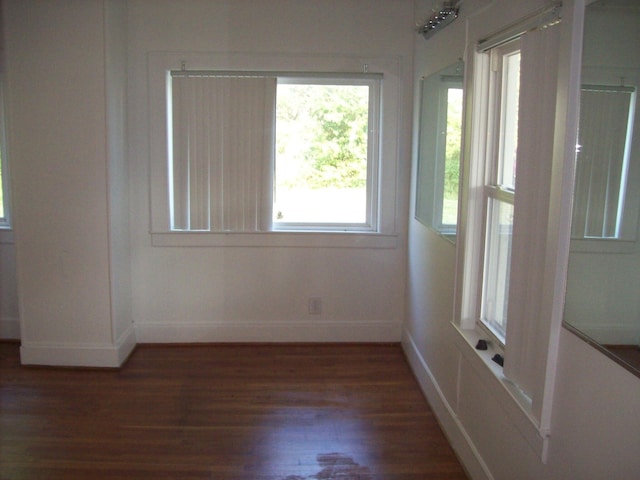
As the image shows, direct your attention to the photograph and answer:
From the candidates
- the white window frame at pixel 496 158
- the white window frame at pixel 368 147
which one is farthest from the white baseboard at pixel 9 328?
the white window frame at pixel 496 158

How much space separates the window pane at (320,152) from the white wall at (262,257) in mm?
264

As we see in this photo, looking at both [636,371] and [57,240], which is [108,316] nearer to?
[57,240]

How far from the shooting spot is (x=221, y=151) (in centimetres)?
429

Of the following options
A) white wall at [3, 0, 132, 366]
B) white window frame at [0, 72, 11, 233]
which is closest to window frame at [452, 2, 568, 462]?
white wall at [3, 0, 132, 366]

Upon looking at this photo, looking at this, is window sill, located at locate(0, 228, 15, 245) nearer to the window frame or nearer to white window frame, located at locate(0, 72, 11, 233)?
white window frame, located at locate(0, 72, 11, 233)

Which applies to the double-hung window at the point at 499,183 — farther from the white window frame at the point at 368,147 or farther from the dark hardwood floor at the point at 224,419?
the white window frame at the point at 368,147

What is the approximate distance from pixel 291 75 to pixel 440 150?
1.36m

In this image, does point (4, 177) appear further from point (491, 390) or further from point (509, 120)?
point (491, 390)

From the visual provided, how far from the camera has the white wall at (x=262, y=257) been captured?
4.20 m

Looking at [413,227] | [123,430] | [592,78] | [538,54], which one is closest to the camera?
[592,78]

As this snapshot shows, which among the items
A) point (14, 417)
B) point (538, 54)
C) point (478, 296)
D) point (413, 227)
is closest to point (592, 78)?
point (538, 54)

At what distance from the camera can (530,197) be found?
6.99 feet

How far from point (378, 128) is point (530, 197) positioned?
235 centimetres

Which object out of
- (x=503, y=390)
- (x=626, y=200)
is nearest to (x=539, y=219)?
(x=626, y=200)
